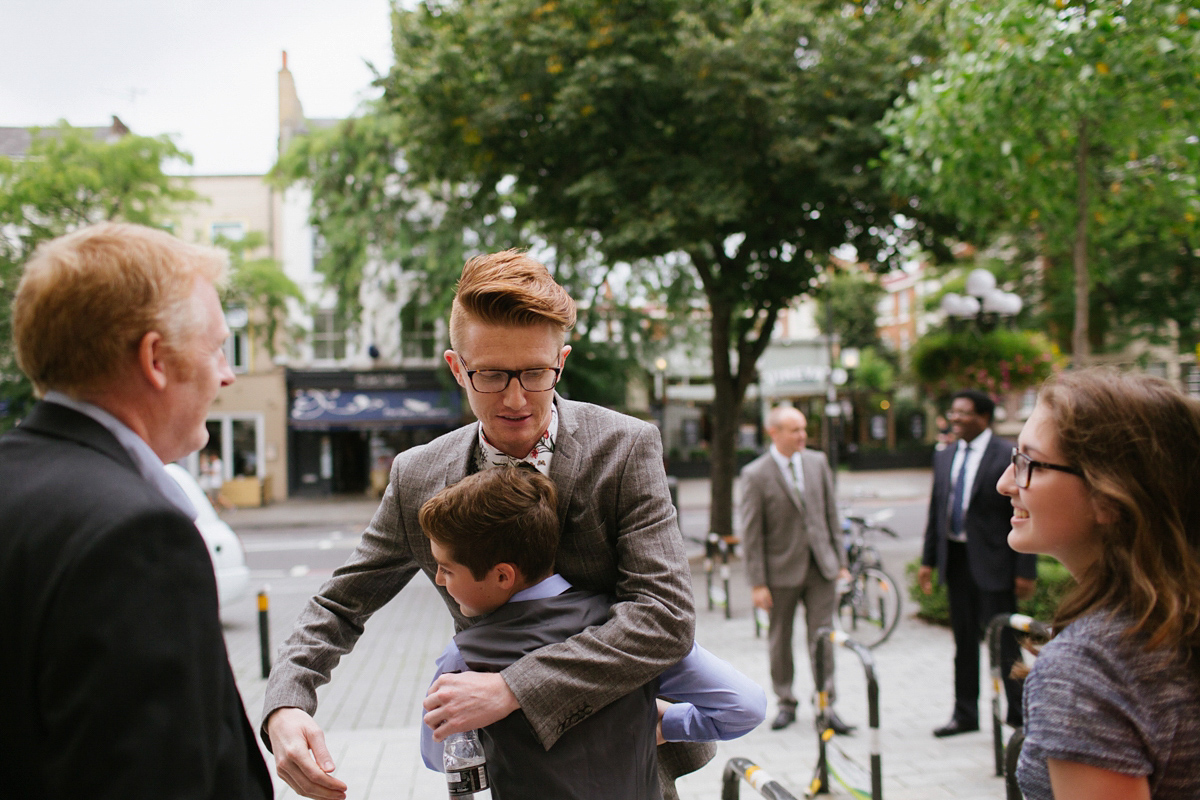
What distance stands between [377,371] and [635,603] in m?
26.4

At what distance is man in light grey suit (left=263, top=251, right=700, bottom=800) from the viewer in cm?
141

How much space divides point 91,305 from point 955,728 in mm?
5579

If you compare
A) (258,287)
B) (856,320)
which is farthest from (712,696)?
(856,320)

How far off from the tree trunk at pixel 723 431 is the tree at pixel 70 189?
13183mm

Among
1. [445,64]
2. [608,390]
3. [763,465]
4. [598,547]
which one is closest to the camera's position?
[598,547]

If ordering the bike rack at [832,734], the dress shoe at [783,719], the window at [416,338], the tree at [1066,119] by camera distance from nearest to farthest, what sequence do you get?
the bike rack at [832,734]
the tree at [1066,119]
the dress shoe at [783,719]
the window at [416,338]

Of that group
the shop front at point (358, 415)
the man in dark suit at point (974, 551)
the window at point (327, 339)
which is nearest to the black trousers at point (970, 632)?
the man in dark suit at point (974, 551)

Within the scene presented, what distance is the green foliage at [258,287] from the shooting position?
2047cm

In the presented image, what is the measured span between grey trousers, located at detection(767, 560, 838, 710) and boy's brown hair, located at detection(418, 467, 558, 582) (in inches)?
181

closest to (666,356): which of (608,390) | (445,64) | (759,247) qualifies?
(608,390)

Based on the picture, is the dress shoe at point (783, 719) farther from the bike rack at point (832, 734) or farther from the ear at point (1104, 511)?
the ear at point (1104, 511)

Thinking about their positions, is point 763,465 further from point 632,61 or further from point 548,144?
point 548,144

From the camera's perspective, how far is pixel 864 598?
8125 millimetres

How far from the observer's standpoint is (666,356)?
24234mm
